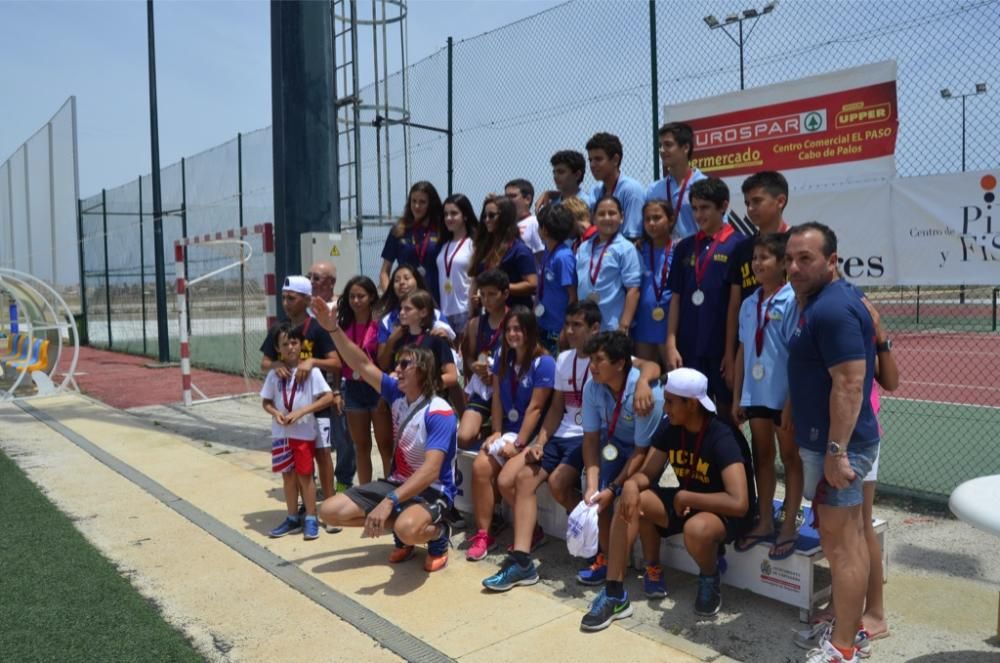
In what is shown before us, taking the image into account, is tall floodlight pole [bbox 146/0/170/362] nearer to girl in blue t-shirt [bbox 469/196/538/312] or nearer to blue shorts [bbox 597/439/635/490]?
girl in blue t-shirt [bbox 469/196/538/312]

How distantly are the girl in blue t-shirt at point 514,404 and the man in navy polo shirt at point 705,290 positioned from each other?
2.71ft

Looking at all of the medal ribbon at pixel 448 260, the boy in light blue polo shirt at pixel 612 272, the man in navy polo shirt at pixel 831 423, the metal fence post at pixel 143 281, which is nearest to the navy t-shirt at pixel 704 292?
the boy in light blue polo shirt at pixel 612 272

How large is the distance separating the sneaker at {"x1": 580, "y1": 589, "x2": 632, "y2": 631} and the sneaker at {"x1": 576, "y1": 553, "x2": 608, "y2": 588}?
45cm

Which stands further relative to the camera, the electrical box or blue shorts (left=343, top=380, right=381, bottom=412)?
the electrical box

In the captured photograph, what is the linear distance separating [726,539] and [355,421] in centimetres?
302

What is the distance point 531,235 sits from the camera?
20.5 feet

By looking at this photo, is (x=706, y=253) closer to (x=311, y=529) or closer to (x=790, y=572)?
(x=790, y=572)

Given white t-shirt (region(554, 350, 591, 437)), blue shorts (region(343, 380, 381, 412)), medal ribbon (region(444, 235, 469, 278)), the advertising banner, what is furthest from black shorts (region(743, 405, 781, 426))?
blue shorts (region(343, 380, 381, 412))

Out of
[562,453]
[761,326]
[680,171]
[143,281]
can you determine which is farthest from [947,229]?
[143,281]

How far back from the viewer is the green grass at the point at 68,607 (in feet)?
12.7

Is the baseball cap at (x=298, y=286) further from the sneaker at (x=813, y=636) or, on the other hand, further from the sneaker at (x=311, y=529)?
the sneaker at (x=813, y=636)

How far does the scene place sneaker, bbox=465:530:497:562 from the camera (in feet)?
16.4

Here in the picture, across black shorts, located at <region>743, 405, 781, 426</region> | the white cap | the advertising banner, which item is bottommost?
black shorts, located at <region>743, 405, 781, 426</region>

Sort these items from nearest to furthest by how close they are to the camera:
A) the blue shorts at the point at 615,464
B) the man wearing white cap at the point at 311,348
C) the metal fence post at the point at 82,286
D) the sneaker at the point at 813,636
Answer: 1. the sneaker at the point at 813,636
2. the blue shorts at the point at 615,464
3. the man wearing white cap at the point at 311,348
4. the metal fence post at the point at 82,286
